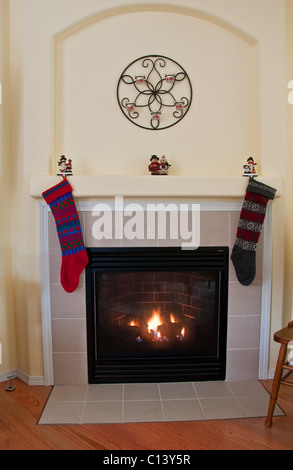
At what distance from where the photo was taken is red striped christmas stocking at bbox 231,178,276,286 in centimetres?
205

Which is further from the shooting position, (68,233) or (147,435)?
(68,233)

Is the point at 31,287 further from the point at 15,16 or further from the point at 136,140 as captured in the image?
the point at 15,16

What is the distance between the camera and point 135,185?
2.02m

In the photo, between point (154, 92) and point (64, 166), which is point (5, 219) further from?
point (154, 92)

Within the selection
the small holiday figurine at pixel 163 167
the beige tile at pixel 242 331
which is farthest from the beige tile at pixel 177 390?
the small holiday figurine at pixel 163 167

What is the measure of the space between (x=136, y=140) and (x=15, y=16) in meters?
0.96

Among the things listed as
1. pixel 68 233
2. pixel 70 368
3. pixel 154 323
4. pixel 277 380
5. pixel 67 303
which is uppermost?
pixel 68 233

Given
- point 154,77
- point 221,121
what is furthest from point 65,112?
point 221,121

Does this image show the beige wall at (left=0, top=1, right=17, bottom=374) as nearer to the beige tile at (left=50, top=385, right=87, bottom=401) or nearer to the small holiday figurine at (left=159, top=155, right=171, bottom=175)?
the beige tile at (left=50, top=385, right=87, bottom=401)

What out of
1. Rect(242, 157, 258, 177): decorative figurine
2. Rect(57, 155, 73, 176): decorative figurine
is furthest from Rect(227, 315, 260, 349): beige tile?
Rect(57, 155, 73, 176): decorative figurine

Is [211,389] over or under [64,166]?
under

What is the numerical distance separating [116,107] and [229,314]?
4.59 feet

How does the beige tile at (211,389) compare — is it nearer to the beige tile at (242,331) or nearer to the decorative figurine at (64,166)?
the beige tile at (242,331)

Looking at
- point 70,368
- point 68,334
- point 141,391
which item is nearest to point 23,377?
point 70,368
